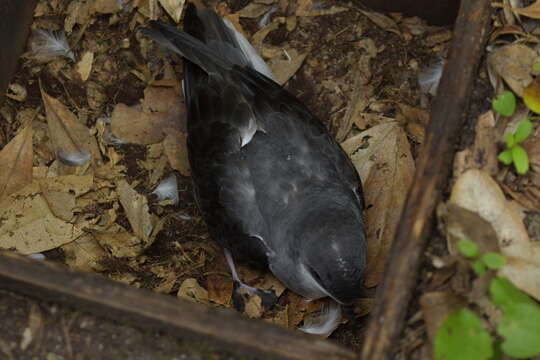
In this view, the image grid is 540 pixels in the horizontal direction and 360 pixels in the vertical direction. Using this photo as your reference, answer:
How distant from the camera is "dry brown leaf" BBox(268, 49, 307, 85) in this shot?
4508 millimetres

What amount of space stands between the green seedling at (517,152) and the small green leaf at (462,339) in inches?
29.7

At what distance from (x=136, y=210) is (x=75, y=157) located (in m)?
0.56

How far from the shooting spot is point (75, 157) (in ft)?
14.4

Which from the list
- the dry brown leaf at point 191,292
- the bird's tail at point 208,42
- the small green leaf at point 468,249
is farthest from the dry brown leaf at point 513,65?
the dry brown leaf at point 191,292

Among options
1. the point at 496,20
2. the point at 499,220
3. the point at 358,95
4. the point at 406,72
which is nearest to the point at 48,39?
the point at 358,95

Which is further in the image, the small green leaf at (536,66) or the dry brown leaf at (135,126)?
the dry brown leaf at (135,126)

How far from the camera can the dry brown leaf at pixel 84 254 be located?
13.5 feet

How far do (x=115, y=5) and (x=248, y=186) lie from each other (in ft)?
5.59

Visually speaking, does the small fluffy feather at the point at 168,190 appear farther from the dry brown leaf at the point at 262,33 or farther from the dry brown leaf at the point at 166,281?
the dry brown leaf at the point at 262,33

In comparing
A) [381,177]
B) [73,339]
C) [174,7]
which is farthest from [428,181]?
[174,7]

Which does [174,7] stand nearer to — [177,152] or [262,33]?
[262,33]

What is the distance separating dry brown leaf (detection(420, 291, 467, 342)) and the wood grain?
8 cm

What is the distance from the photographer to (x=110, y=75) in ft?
14.9

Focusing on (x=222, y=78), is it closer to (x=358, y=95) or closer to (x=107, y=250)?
(x=358, y=95)
